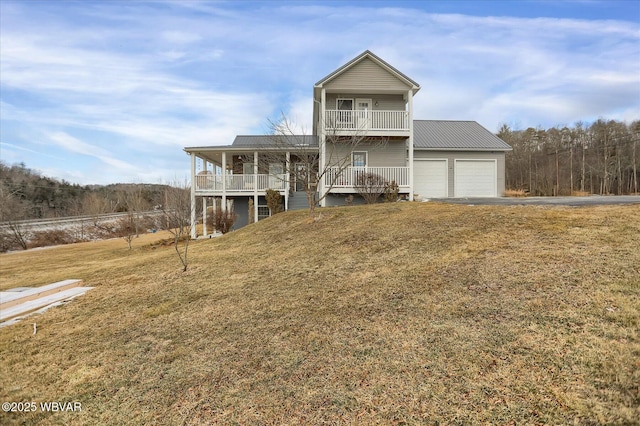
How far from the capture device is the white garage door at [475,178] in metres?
17.9

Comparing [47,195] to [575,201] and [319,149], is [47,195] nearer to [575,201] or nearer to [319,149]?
[319,149]

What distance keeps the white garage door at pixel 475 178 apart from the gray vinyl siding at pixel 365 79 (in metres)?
5.87

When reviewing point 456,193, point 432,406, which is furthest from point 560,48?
point 432,406

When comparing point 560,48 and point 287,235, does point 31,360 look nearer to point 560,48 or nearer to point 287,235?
point 287,235

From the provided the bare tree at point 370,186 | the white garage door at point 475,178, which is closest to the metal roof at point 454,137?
the white garage door at point 475,178

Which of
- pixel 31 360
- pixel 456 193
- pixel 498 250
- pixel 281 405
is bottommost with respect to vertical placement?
pixel 31 360

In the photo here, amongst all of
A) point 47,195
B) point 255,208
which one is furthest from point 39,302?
point 47,195

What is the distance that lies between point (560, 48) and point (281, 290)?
58.9 feet

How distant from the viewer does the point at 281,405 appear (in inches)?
110

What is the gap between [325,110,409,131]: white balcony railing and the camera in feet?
51.3

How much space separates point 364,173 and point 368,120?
2.83 metres

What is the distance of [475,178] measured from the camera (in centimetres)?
1797

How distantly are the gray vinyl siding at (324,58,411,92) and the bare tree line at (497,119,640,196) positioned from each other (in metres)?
18.6

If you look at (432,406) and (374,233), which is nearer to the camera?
(432,406)
